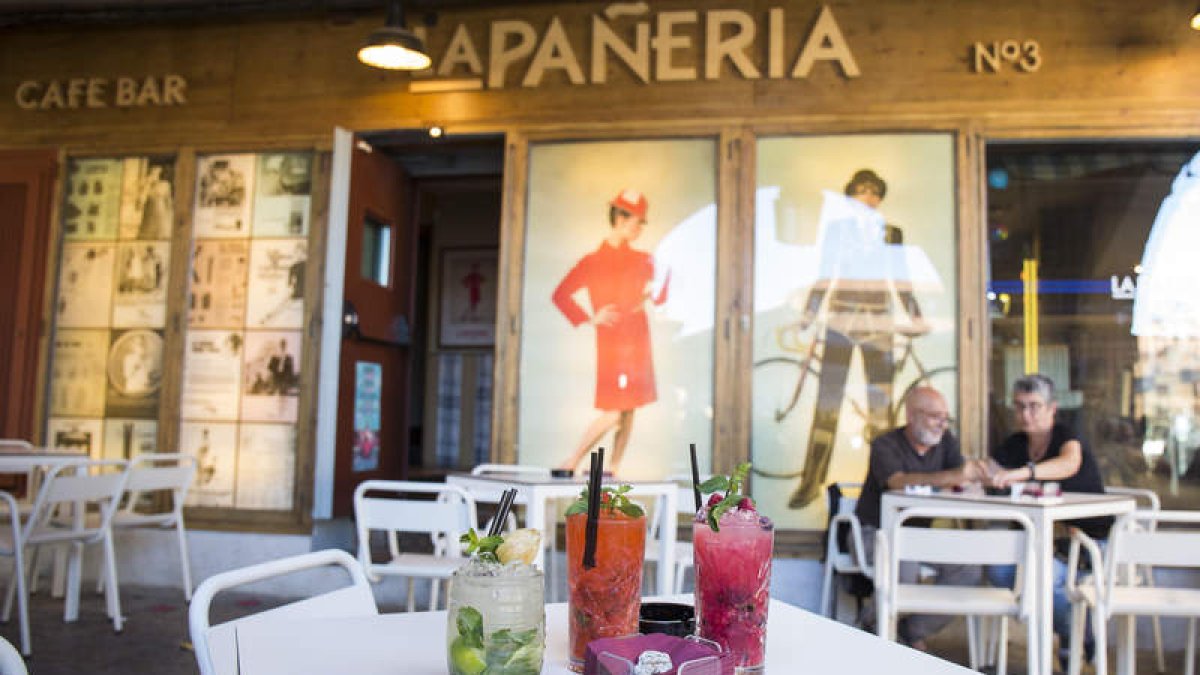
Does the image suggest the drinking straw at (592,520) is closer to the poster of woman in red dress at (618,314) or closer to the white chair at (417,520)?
the white chair at (417,520)

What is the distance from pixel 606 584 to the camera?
1145 millimetres

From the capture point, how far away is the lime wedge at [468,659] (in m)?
0.95

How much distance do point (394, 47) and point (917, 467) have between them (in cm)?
320

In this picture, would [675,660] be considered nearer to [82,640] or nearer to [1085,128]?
[82,640]

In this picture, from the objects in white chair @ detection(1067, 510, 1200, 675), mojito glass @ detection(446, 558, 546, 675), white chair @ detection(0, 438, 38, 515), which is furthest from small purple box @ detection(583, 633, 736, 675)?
white chair @ detection(0, 438, 38, 515)

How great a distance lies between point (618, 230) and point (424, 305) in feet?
20.3

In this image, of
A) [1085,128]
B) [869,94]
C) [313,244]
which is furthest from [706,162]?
[313,244]

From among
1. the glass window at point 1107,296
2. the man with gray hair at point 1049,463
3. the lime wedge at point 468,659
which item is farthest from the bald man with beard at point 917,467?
the lime wedge at point 468,659

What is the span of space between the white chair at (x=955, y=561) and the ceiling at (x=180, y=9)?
381 cm

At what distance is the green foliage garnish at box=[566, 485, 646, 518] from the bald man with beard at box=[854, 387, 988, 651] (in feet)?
9.81

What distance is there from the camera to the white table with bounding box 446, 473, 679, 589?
11.6 feet

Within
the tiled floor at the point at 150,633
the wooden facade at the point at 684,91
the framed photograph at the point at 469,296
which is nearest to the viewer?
the tiled floor at the point at 150,633

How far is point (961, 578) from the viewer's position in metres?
3.87

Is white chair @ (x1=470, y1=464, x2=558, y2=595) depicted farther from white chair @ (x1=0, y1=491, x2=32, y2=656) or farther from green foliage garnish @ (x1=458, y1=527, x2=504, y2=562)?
green foliage garnish @ (x1=458, y1=527, x2=504, y2=562)
